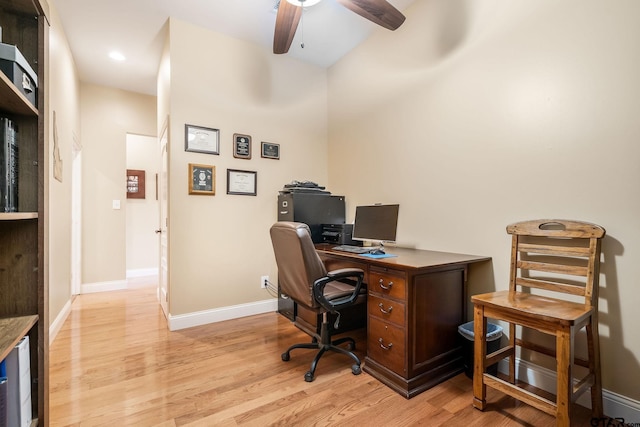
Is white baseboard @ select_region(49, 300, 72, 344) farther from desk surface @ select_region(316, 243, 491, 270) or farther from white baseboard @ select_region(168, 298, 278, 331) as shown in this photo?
desk surface @ select_region(316, 243, 491, 270)

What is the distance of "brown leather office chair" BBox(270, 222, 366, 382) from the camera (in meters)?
1.87

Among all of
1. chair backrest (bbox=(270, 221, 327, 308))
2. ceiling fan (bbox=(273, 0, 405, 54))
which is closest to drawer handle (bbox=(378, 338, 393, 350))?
chair backrest (bbox=(270, 221, 327, 308))

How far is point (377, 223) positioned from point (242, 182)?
4.95 ft

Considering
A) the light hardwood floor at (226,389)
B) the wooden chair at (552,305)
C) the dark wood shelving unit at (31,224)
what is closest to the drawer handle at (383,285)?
the wooden chair at (552,305)

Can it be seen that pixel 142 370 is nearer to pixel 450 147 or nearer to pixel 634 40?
pixel 450 147

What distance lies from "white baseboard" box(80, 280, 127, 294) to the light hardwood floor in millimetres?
1557

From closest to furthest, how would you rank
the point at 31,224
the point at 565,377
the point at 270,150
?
the point at 31,224 → the point at 565,377 → the point at 270,150

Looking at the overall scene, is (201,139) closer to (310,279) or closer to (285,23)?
(285,23)

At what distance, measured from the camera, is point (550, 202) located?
1755 mm

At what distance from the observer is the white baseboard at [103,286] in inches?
156

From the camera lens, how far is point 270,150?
3.28 metres

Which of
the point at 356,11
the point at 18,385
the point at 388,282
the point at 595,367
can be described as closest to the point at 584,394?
the point at 595,367

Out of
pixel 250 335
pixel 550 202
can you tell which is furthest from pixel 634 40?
pixel 250 335

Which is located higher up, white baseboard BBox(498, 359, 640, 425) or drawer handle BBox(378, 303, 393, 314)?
drawer handle BBox(378, 303, 393, 314)
